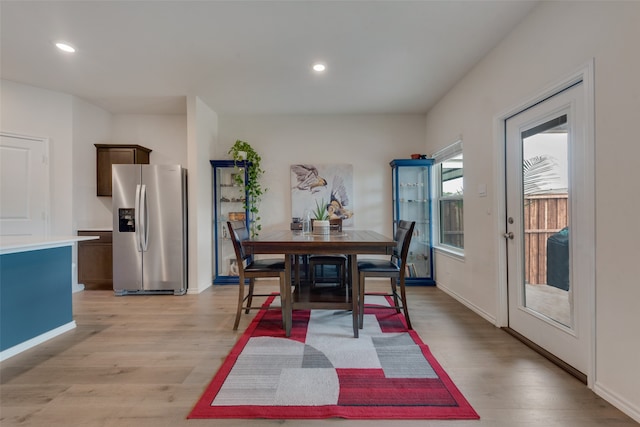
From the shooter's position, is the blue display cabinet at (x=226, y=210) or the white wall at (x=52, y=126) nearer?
the white wall at (x=52, y=126)

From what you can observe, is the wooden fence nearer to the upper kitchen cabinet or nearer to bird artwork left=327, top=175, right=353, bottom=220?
bird artwork left=327, top=175, right=353, bottom=220

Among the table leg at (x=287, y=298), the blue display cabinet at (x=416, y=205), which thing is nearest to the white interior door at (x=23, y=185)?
the table leg at (x=287, y=298)

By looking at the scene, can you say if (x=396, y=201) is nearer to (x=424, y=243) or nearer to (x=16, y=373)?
(x=424, y=243)

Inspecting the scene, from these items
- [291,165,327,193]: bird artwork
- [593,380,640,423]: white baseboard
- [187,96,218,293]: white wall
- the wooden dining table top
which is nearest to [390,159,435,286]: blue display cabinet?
[291,165,327,193]: bird artwork

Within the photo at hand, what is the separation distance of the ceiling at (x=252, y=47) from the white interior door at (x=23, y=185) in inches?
31.8

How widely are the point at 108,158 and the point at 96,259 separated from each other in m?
1.50

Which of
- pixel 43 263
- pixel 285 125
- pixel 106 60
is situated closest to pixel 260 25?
pixel 106 60

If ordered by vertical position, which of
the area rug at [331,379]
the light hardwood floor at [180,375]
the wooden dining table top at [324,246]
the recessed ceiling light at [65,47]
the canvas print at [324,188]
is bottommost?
the light hardwood floor at [180,375]

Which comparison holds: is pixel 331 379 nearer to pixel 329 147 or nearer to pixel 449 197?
pixel 449 197

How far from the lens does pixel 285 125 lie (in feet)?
14.5

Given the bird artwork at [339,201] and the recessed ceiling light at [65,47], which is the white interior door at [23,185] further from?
the bird artwork at [339,201]

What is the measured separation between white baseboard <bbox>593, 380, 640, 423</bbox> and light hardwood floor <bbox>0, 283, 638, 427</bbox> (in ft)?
0.13

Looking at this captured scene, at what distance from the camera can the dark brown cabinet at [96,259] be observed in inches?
151

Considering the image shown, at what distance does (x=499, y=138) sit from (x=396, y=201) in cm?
176
